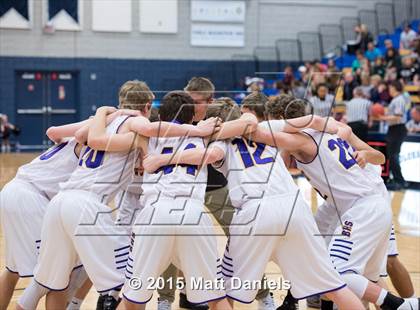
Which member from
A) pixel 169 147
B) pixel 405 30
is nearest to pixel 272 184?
pixel 169 147

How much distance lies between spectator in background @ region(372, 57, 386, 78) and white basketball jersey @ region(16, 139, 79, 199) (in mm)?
14340

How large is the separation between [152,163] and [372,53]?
673 inches

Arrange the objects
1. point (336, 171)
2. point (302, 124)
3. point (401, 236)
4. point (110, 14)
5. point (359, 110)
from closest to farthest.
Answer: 1. point (302, 124)
2. point (336, 171)
3. point (401, 236)
4. point (359, 110)
5. point (110, 14)

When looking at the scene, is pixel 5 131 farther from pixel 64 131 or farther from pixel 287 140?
pixel 287 140

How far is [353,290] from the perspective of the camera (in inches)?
205

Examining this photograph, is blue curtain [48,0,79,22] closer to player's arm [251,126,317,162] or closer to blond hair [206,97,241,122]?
blond hair [206,97,241,122]

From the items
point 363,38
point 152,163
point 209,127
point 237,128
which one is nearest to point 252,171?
point 237,128

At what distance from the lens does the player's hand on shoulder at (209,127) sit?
5206mm

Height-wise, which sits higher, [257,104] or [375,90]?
[257,104]

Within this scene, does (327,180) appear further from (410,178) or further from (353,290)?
(410,178)

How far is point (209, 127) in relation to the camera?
5.23 metres

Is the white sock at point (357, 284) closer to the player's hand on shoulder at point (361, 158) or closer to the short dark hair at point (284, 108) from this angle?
the player's hand on shoulder at point (361, 158)

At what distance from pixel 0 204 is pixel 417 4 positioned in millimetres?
20925

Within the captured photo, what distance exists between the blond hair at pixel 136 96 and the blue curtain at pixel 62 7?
1727 centimetres
